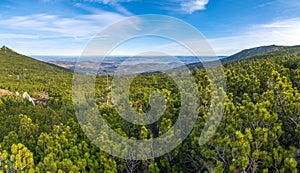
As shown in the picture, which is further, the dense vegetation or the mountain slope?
the mountain slope

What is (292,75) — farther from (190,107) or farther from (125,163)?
(125,163)

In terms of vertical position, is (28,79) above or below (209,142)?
below

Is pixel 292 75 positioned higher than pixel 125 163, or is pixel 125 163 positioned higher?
pixel 292 75

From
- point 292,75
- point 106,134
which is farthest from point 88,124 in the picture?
point 292,75

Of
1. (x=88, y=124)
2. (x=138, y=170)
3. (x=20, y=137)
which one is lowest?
(x=138, y=170)

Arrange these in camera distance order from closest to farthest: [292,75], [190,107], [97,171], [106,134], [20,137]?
[97,171] → [106,134] → [190,107] → [20,137] → [292,75]

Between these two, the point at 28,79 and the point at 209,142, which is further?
the point at 28,79

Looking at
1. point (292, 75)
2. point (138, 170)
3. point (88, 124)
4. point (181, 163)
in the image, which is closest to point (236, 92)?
point (292, 75)

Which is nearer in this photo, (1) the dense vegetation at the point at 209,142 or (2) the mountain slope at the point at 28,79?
(1) the dense vegetation at the point at 209,142

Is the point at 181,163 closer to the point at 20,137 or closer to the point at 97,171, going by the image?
the point at 97,171

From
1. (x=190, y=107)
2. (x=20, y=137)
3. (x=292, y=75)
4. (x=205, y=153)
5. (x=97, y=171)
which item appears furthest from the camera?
(x=292, y=75)

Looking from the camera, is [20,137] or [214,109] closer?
[214,109]
